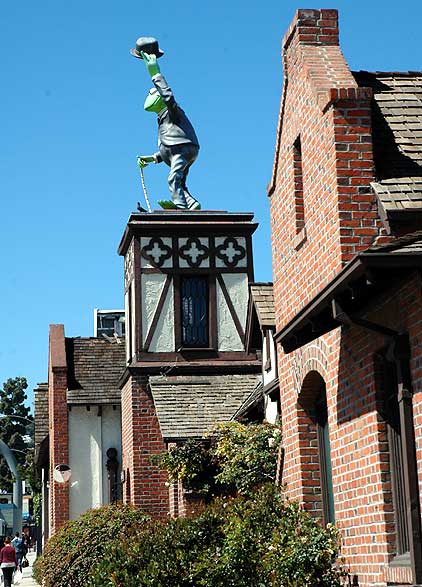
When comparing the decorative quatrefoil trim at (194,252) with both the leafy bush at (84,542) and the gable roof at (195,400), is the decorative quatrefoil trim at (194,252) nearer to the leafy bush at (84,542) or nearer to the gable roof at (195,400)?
the gable roof at (195,400)

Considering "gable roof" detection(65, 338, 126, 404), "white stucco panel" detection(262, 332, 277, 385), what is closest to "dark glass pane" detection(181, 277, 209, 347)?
"gable roof" detection(65, 338, 126, 404)

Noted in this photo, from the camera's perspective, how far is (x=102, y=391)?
100 ft

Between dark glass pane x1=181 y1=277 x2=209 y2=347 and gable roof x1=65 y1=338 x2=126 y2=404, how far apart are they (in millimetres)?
4515

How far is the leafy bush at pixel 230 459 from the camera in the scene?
736 inches

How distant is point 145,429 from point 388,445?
16081 mm

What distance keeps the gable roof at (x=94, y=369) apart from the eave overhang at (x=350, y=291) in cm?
1950

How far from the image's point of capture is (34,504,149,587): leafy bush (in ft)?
58.9

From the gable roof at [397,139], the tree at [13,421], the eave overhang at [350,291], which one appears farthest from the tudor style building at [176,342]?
the tree at [13,421]

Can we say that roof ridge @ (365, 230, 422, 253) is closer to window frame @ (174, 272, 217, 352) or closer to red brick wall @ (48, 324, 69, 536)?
window frame @ (174, 272, 217, 352)

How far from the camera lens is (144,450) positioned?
82.9 feet

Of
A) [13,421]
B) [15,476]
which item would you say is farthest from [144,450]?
[13,421]

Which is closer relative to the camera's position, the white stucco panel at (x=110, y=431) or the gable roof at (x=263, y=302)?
the gable roof at (x=263, y=302)

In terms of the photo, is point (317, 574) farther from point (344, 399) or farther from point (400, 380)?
point (400, 380)

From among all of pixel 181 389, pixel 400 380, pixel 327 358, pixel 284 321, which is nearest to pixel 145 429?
pixel 181 389
